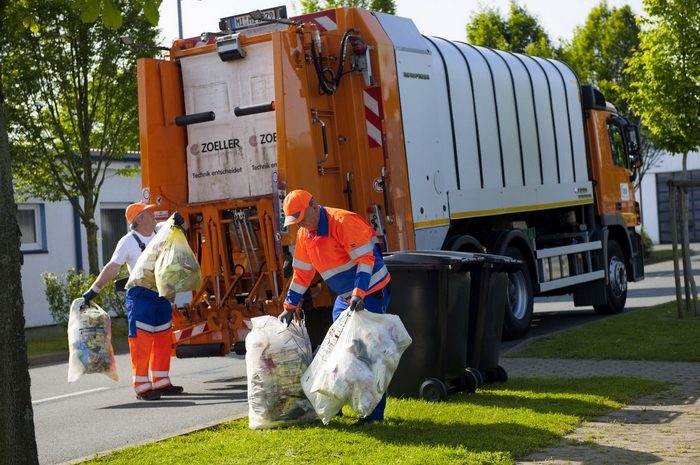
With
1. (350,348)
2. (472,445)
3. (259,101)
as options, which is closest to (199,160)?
(259,101)

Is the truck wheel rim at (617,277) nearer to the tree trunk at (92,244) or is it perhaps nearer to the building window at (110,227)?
the tree trunk at (92,244)

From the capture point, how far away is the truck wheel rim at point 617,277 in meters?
16.1

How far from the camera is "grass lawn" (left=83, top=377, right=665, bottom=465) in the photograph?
6434mm

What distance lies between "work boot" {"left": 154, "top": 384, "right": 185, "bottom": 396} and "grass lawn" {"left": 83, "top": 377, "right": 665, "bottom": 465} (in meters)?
2.23

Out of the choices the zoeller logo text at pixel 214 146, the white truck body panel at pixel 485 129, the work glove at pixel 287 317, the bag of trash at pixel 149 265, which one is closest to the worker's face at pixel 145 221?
the bag of trash at pixel 149 265

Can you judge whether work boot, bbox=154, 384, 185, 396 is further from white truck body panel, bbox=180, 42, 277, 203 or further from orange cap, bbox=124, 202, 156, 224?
white truck body panel, bbox=180, 42, 277, 203

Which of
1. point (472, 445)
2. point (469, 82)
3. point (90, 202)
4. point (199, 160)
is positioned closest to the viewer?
point (472, 445)

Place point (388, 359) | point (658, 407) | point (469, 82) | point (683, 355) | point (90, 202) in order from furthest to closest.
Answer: point (90, 202) → point (469, 82) → point (683, 355) → point (658, 407) → point (388, 359)

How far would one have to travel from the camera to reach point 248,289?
36.1 feet

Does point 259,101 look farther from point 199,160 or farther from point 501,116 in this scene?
point 501,116

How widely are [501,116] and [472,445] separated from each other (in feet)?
24.6

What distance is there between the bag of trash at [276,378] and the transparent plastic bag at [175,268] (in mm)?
2059

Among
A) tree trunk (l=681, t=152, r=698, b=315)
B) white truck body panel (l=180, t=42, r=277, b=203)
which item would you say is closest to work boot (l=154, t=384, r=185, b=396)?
white truck body panel (l=180, t=42, r=277, b=203)

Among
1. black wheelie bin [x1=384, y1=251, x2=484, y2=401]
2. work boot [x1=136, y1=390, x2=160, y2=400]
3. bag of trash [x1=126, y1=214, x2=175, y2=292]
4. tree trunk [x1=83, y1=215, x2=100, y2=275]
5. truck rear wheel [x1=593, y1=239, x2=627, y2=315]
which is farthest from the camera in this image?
tree trunk [x1=83, y1=215, x2=100, y2=275]
